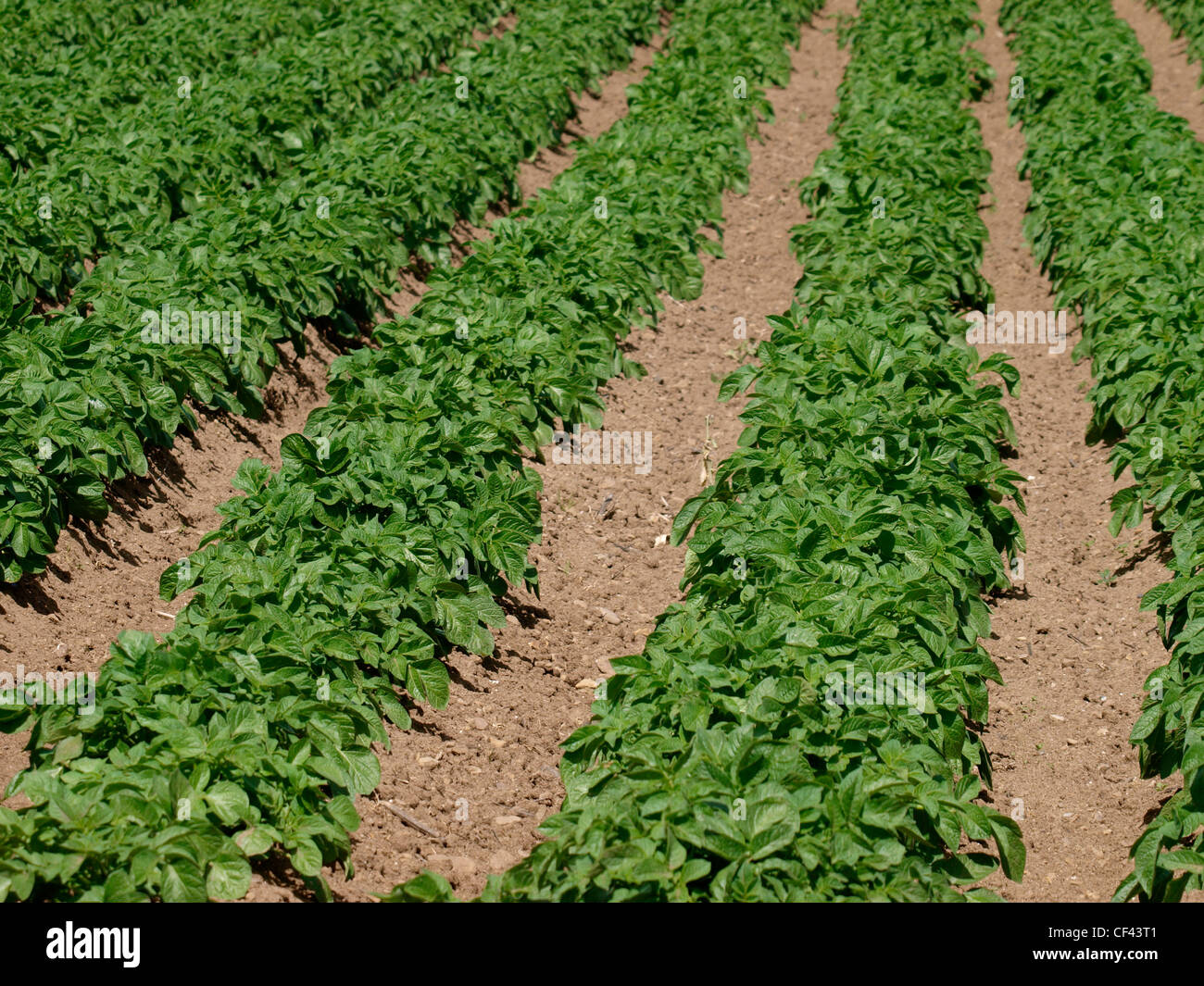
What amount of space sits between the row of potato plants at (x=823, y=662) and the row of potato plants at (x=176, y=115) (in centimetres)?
447

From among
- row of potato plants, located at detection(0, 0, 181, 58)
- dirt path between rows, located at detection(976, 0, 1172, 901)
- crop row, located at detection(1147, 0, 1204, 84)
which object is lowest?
dirt path between rows, located at detection(976, 0, 1172, 901)

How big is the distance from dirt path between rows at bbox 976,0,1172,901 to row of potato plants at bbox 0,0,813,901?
243 centimetres

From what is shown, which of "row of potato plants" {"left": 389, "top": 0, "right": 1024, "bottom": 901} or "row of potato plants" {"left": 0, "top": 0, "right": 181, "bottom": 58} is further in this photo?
"row of potato plants" {"left": 0, "top": 0, "right": 181, "bottom": 58}

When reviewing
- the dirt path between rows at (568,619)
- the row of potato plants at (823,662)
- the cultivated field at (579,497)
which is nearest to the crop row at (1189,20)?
the cultivated field at (579,497)

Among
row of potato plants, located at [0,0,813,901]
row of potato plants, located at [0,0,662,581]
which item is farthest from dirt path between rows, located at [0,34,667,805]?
row of potato plants, located at [0,0,813,901]

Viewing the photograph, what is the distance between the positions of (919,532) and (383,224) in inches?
195

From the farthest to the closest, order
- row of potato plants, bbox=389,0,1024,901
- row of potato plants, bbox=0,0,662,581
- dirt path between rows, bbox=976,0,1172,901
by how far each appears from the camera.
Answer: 1. row of potato plants, bbox=0,0,662,581
2. dirt path between rows, bbox=976,0,1172,901
3. row of potato plants, bbox=389,0,1024,901

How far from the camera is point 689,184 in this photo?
369 inches

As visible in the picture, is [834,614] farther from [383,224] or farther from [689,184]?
[689,184]

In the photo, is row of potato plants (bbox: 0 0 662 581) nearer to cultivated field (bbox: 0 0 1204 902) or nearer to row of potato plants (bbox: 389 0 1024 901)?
cultivated field (bbox: 0 0 1204 902)

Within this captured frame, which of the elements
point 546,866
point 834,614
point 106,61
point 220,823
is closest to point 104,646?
point 220,823

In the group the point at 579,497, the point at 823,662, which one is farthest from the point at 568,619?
the point at 823,662

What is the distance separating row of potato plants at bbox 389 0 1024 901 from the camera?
3318mm
